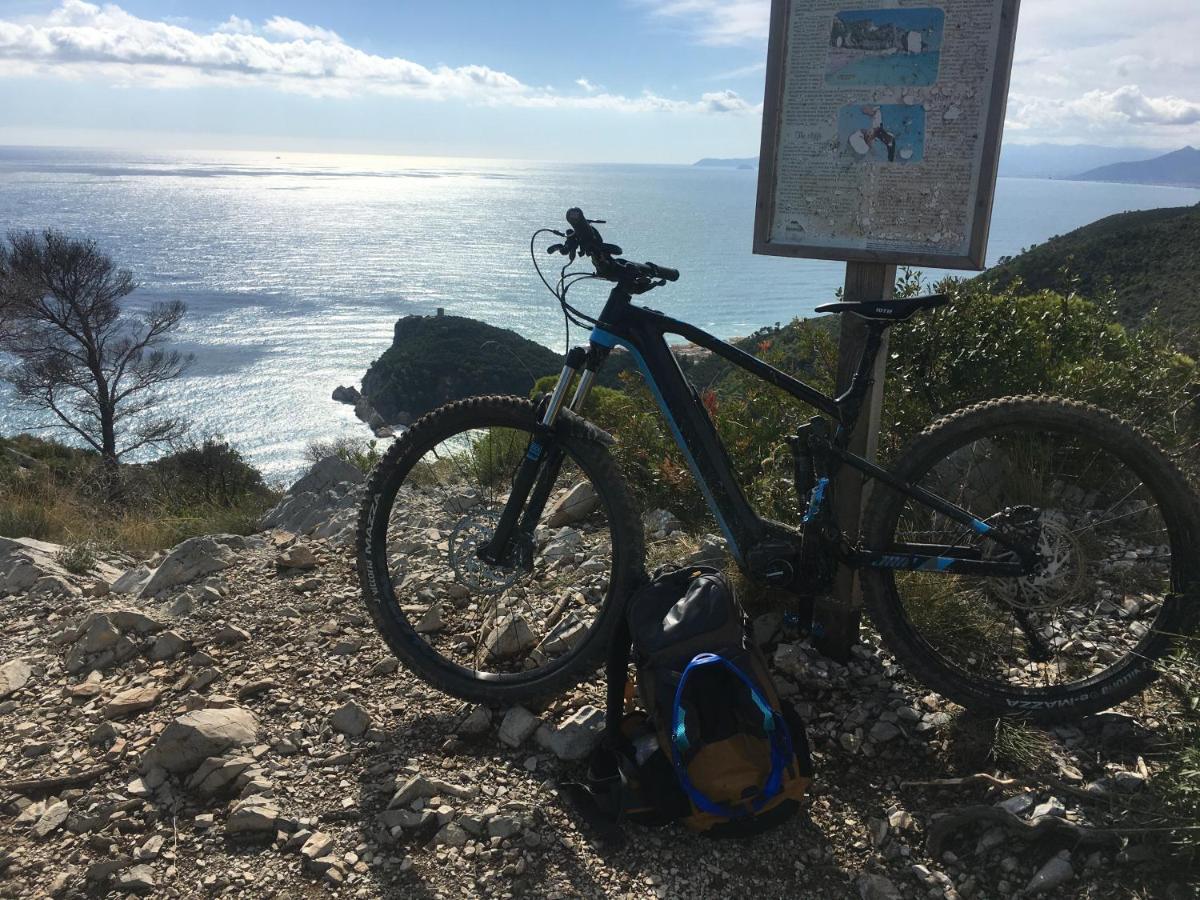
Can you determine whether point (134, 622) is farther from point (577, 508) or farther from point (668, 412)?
point (668, 412)

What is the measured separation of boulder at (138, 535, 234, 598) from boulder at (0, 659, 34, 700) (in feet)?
2.51

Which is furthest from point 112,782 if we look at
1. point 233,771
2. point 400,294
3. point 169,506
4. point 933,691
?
point 400,294

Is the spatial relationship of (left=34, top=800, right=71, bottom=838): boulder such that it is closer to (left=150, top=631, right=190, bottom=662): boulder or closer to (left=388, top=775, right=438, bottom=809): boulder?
(left=150, top=631, right=190, bottom=662): boulder

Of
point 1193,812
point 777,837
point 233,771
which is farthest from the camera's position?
point 233,771

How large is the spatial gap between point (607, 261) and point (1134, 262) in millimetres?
18018

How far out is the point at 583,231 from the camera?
112 inches

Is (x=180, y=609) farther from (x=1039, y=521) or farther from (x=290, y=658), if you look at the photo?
(x=1039, y=521)

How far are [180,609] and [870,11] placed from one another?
162 inches

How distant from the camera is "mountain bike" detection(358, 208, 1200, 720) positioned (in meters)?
2.72

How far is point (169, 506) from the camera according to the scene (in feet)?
25.3

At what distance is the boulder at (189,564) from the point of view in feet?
13.9

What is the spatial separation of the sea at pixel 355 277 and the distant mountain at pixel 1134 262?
1481mm

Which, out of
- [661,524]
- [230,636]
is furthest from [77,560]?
[661,524]

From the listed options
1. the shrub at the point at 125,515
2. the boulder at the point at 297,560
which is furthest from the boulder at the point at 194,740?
the shrub at the point at 125,515
